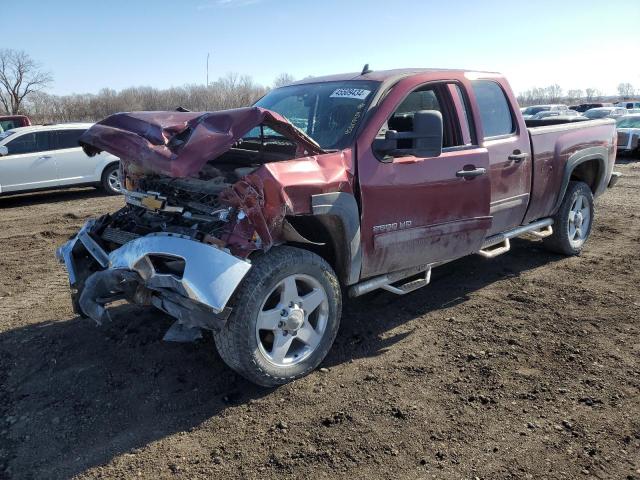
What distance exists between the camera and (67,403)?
330 cm

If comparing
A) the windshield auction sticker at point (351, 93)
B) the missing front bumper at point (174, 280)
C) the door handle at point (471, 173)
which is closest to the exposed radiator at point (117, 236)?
the missing front bumper at point (174, 280)

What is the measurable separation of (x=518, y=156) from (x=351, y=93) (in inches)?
73.2

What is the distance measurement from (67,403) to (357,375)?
6.16 feet

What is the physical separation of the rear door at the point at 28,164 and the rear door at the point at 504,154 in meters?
9.76

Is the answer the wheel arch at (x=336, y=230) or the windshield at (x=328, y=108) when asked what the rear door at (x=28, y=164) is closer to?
the windshield at (x=328, y=108)

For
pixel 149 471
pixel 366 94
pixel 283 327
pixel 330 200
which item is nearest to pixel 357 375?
→ pixel 283 327

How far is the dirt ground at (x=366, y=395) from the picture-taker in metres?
2.74

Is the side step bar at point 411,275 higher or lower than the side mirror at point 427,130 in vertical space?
lower

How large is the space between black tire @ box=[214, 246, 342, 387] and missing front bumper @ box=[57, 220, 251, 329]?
0.44 ft

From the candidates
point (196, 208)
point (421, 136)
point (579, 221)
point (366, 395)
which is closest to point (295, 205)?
point (196, 208)

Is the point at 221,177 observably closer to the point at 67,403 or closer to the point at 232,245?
the point at 232,245

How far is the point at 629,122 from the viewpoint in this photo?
19.1 m

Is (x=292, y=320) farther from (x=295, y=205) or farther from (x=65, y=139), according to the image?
(x=65, y=139)

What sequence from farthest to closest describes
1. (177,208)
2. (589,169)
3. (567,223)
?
(589,169), (567,223), (177,208)
